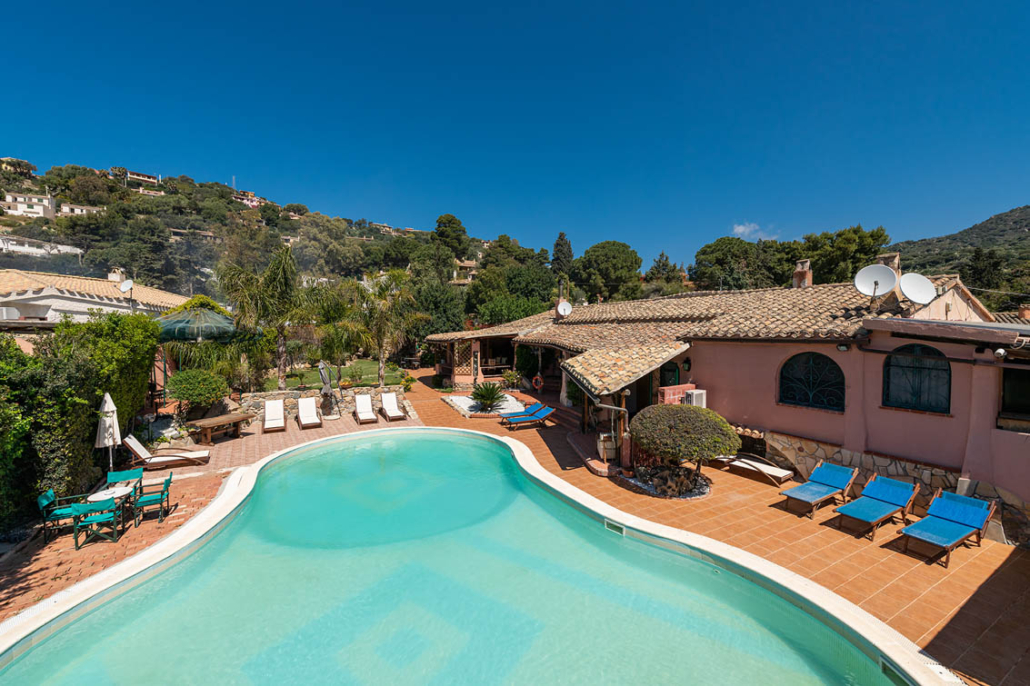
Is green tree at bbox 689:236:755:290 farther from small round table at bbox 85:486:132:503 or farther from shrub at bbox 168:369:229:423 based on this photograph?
small round table at bbox 85:486:132:503

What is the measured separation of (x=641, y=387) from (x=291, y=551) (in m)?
11.5

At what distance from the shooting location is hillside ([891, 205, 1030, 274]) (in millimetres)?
56959

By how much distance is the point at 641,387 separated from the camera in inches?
593

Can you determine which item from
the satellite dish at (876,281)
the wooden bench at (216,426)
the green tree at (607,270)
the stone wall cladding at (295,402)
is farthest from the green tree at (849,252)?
the wooden bench at (216,426)

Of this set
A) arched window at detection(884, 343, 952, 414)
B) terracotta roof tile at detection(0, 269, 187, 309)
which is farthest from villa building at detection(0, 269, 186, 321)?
arched window at detection(884, 343, 952, 414)

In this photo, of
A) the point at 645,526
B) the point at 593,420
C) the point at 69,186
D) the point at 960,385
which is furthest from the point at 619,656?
the point at 69,186

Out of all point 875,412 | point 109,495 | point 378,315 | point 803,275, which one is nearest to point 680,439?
point 875,412

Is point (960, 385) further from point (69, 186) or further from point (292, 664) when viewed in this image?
point (69, 186)

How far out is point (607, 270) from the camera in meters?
69.6

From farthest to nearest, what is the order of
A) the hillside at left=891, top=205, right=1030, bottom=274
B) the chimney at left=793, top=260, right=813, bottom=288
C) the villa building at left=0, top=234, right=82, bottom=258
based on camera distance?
the hillside at left=891, top=205, right=1030, bottom=274
the villa building at left=0, top=234, right=82, bottom=258
the chimney at left=793, top=260, right=813, bottom=288

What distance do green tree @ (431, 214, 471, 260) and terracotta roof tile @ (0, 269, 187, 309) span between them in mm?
72056

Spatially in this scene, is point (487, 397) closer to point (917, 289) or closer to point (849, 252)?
point (917, 289)

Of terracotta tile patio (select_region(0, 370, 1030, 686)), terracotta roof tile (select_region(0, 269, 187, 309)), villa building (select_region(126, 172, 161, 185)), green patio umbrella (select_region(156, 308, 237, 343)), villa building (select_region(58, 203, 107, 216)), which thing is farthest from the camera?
villa building (select_region(126, 172, 161, 185))

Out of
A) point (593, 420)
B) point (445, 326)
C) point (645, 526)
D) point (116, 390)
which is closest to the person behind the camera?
point (645, 526)
